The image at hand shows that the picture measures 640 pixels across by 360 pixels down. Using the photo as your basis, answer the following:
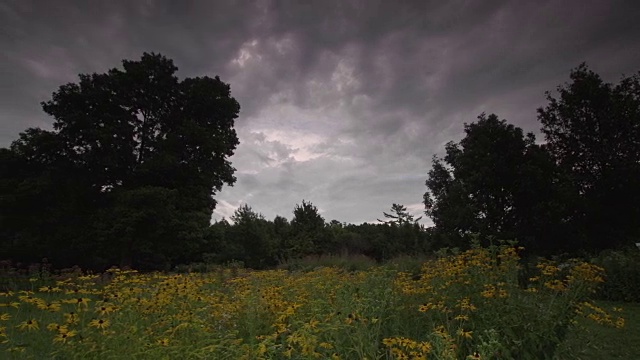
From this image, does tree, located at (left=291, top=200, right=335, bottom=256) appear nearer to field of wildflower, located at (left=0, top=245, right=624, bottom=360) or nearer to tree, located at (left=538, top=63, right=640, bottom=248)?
tree, located at (left=538, top=63, right=640, bottom=248)

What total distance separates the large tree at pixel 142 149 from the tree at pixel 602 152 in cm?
1580

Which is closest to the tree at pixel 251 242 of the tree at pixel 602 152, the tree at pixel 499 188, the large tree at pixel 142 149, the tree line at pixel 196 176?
the tree line at pixel 196 176

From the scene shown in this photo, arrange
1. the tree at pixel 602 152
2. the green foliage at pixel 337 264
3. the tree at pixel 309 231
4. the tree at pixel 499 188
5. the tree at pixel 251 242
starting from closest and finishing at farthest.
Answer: the tree at pixel 602 152 < the tree at pixel 499 188 < the green foliage at pixel 337 264 < the tree at pixel 251 242 < the tree at pixel 309 231

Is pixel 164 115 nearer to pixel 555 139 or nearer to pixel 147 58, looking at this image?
pixel 147 58

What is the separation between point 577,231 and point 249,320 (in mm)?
13356

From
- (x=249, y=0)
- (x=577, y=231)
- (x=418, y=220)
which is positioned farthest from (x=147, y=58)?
(x=418, y=220)

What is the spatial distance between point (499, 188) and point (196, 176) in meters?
14.8

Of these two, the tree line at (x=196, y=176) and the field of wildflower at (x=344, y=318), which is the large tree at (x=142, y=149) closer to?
the tree line at (x=196, y=176)

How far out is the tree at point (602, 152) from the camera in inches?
475

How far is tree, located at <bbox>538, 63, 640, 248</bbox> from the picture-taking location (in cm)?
1205

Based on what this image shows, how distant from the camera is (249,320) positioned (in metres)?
3.82

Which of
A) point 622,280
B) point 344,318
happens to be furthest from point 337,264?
point 344,318

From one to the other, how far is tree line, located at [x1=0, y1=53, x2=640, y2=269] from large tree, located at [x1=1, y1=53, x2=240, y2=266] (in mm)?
67

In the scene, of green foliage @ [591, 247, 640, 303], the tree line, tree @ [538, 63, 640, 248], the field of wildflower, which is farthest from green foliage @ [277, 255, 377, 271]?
the field of wildflower
